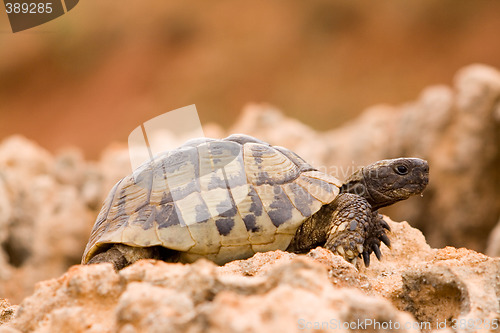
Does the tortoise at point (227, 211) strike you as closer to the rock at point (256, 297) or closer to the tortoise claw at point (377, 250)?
the tortoise claw at point (377, 250)

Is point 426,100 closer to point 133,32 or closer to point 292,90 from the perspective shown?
point 292,90

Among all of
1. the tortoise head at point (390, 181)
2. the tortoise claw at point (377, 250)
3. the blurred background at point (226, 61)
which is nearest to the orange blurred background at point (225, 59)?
the blurred background at point (226, 61)

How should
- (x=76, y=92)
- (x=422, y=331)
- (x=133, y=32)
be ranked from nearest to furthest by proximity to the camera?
(x=422, y=331) < (x=76, y=92) < (x=133, y=32)

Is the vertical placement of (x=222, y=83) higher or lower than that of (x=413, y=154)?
higher

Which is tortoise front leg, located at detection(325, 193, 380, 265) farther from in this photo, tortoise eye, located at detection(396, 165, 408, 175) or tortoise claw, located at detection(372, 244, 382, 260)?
tortoise eye, located at detection(396, 165, 408, 175)

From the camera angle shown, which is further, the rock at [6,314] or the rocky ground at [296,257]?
the rock at [6,314]

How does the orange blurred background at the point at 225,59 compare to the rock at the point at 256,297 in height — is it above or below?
above

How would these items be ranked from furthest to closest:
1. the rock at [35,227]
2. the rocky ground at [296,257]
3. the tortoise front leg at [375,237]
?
the rock at [35,227] < the tortoise front leg at [375,237] < the rocky ground at [296,257]

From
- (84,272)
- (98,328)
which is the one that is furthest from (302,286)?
(84,272)

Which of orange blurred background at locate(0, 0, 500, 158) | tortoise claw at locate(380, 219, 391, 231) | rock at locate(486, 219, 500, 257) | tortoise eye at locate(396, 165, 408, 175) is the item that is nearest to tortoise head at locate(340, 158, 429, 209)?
tortoise eye at locate(396, 165, 408, 175)
